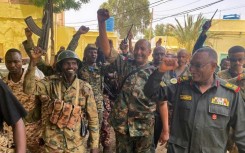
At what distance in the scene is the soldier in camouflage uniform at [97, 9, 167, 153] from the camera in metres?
3.50

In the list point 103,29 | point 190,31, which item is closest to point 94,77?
point 103,29

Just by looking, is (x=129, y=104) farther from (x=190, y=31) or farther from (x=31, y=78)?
(x=190, y=31)

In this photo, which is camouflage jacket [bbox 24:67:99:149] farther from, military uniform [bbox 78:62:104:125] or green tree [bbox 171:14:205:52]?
green tree [bbox 171:14:205:52]

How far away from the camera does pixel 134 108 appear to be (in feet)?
11.5

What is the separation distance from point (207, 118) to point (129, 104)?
49.0 inches

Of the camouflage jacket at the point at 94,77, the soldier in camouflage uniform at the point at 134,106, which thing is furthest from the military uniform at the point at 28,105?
the soldier in camouflage uniform at the point at 134,106

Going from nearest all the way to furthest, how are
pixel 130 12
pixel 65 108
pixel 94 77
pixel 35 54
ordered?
pixel 65 108 → pixel 35 54 → pixel 94 77 → pixel 130 12

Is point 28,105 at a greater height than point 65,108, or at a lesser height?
lesser

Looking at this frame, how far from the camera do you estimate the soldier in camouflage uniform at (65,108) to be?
2.85 meters

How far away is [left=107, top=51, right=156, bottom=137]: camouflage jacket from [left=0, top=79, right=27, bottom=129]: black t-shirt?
6.41 ft

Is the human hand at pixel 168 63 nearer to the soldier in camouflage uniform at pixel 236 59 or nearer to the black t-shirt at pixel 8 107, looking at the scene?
the black t-shirt at pixel 8 107

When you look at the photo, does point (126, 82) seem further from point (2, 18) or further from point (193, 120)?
point (2, 18)

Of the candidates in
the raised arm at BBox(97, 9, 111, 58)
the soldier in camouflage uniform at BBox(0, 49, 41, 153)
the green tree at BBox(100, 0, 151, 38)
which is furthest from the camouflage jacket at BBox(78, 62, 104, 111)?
the green tree at BBox(100, 0, 151, 38)

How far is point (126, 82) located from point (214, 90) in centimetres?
129
